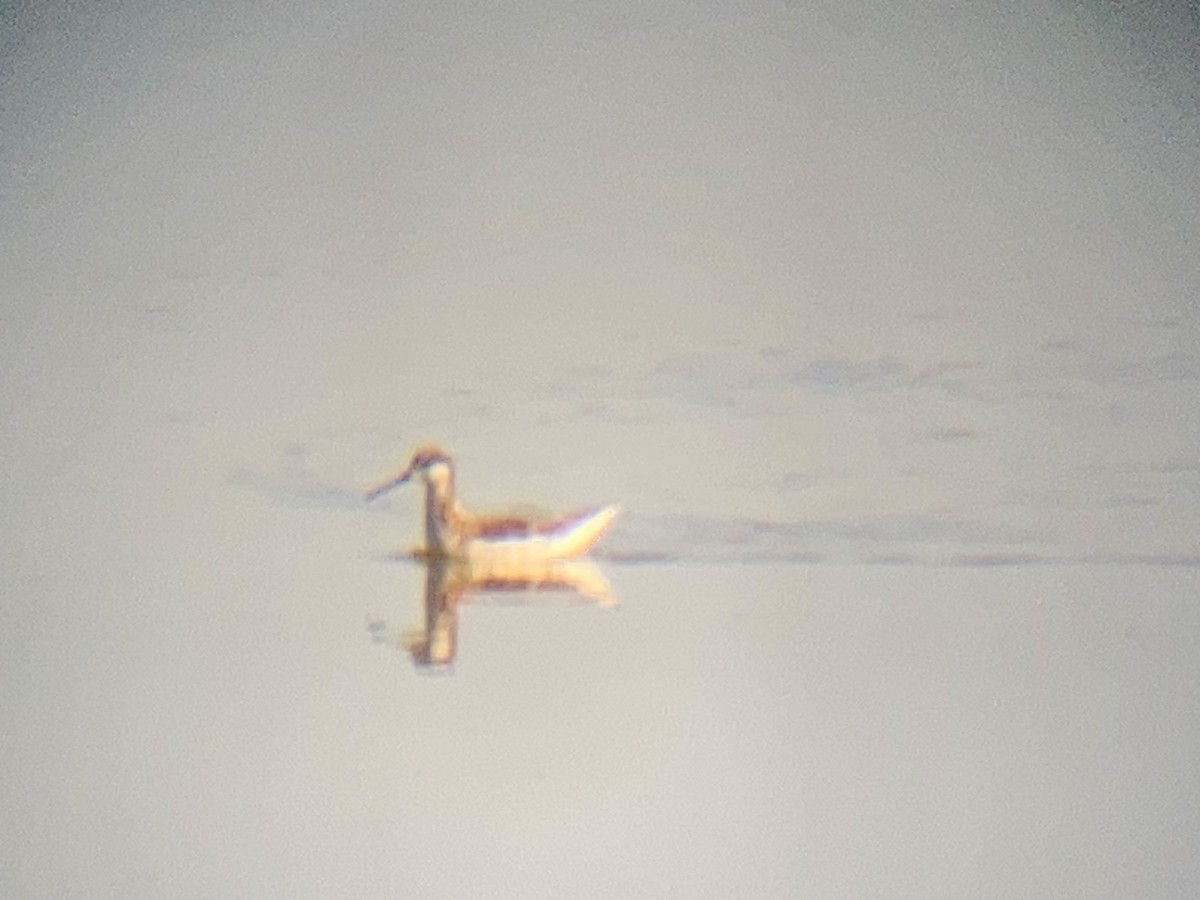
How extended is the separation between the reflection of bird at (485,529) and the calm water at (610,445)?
0.9 inches

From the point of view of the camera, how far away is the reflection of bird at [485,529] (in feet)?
4.90

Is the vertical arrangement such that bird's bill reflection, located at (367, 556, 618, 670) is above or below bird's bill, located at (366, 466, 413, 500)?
below

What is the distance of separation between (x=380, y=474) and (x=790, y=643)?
521 mm

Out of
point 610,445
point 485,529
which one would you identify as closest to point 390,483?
point 485,529

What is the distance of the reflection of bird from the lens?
149cm

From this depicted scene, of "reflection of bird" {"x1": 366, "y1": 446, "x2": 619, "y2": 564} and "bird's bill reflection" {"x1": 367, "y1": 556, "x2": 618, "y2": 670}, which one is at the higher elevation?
"reflection of bird" {"x1": 366, "y1": 446, "x2": 619, "y2": 564}

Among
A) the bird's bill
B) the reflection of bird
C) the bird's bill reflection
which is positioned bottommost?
the bird's bill reflection

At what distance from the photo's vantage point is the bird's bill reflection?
1.49 metres

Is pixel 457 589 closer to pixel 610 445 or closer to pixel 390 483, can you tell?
pixel 390 483

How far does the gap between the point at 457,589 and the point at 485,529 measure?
8 centimetres

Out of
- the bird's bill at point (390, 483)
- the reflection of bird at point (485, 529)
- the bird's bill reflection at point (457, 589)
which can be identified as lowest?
the bird's bill reflection at point (457, 589)

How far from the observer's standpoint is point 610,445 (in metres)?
1.52

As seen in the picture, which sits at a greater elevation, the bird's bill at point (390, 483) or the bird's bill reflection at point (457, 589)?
the bird's bill at point (390, 483)

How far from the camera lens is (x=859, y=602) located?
152 centimetres
